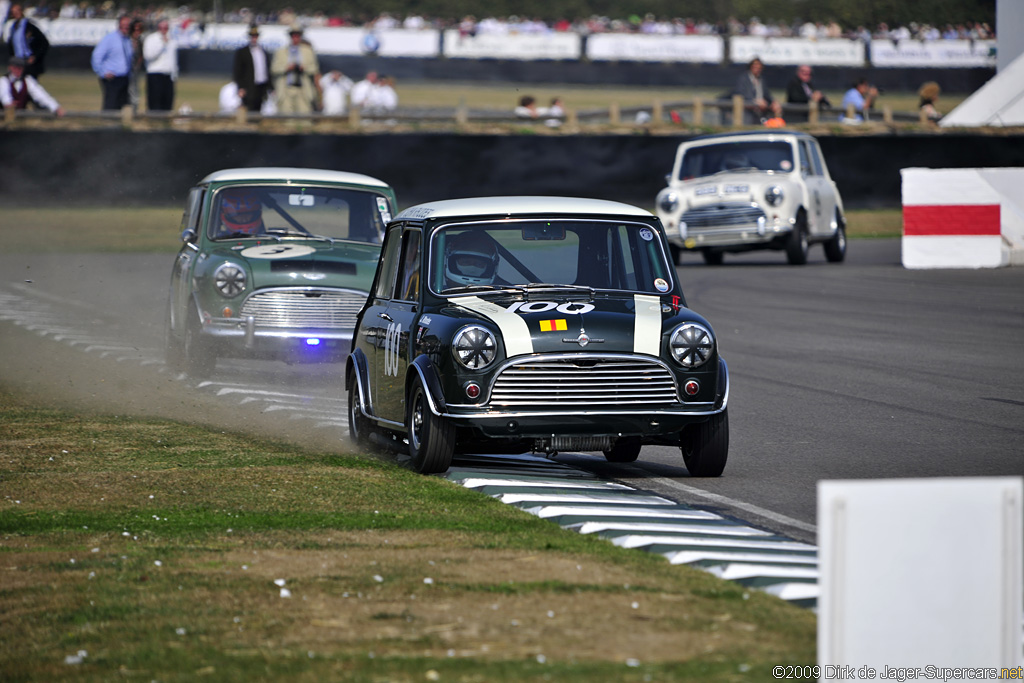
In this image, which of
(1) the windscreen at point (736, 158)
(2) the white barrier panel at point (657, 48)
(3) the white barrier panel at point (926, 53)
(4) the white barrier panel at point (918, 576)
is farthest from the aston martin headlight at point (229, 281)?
(3) the white barrier panel at point (926, 53)

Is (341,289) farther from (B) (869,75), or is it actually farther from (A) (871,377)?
(B) (869,75)

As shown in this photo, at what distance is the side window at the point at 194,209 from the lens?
43.9 ft

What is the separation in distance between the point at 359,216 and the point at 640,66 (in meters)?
38.0

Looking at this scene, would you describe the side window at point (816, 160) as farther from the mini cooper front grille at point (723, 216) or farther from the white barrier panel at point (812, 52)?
the white barrier panel at point (812, 52)

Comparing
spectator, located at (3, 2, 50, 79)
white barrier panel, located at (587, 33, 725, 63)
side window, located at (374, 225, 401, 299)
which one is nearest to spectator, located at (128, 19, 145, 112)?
spectator, located at (3, 2, 50, 79)

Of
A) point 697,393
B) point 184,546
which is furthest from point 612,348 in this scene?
point 184,546

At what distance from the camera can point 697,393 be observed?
26.6 feet

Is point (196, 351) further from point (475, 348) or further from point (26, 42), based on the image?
point (26, 42)

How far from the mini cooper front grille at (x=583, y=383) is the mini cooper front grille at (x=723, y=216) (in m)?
14.1

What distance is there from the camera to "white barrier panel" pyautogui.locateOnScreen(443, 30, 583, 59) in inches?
1981

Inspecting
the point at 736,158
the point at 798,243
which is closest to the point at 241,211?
the point at 736,158

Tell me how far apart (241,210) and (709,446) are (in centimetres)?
629

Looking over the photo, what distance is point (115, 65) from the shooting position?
2662cm

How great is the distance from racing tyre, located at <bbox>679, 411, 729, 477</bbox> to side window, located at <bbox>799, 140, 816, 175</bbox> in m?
14.5
